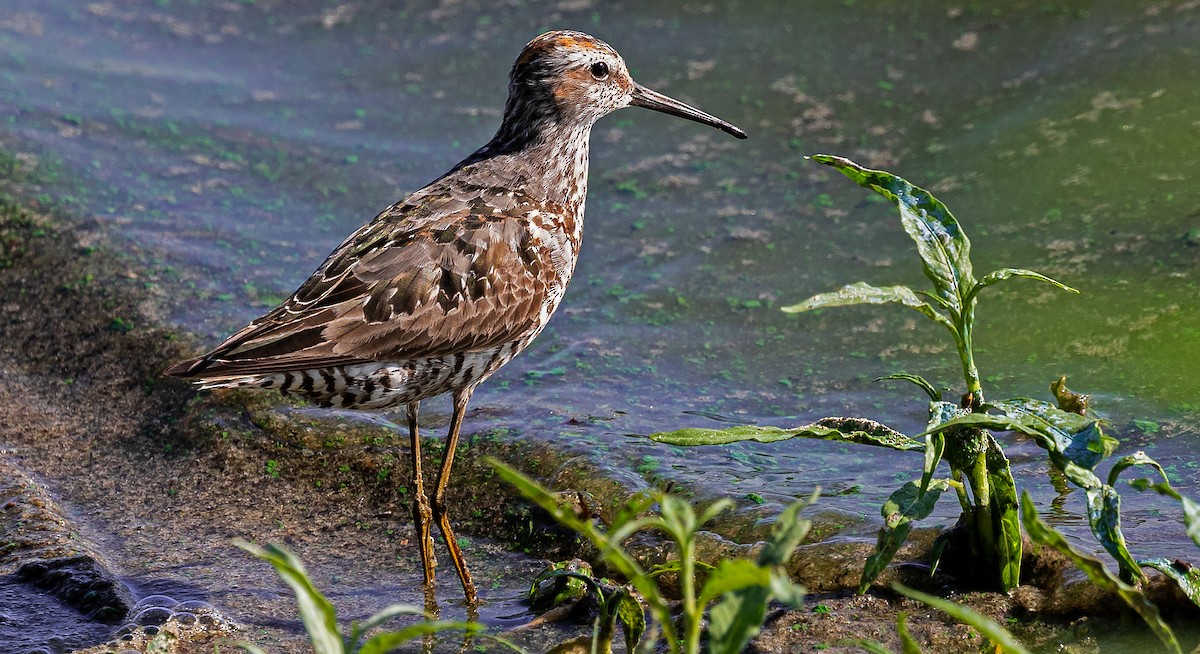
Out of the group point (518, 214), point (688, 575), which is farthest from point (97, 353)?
point (688, 575)

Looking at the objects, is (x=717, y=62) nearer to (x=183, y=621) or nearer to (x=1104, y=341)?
(x=1104, y=341)

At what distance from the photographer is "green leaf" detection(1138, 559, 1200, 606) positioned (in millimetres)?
3525

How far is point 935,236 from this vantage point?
12.6ft

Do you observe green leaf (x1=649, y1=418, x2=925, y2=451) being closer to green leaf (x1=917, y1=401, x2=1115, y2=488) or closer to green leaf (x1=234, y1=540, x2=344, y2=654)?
green leaf (x1=917, y1=401, x2=1115, y2=488)

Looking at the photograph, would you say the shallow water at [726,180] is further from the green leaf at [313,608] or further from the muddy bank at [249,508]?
the green leaf at [313,608]

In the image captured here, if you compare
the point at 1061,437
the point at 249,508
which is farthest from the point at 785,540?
the point at 249,508

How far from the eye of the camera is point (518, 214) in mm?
5133

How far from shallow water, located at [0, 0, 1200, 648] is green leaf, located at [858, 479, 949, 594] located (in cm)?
113

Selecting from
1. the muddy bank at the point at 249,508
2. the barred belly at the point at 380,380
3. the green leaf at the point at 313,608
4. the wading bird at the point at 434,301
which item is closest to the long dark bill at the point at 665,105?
the wading bird at the point at 434,301

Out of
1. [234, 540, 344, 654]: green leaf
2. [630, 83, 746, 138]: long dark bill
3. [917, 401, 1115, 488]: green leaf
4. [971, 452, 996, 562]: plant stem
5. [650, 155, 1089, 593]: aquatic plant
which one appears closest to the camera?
[234, 540, 344, 654]: green leaf

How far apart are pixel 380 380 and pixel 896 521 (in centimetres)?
201

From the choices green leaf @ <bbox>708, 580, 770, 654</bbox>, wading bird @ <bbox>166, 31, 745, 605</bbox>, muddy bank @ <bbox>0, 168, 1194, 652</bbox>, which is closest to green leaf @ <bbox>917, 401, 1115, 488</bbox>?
muddy bank @ <bbox>0, 168, 1194, 652</bbox>

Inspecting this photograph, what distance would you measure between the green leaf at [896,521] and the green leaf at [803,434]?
15 centimetres

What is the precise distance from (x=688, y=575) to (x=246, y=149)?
6.37 m
